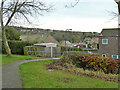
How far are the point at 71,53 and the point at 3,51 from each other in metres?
17.9

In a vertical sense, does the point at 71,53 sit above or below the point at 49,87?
above

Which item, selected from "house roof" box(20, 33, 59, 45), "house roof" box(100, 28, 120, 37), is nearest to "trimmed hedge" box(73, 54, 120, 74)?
"house roof" box(100, 28, 120, 37)

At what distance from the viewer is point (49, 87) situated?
16.6 feet

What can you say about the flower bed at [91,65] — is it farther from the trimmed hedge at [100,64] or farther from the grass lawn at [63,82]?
the grass lawn at [63,82]

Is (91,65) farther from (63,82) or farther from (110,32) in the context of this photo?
(110,32)

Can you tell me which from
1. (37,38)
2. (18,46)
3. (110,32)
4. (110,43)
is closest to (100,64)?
(110,43)

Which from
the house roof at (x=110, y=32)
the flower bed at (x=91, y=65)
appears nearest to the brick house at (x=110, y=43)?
the house roof at (x=110, y=32)

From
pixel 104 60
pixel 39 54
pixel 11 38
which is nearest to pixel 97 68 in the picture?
pixel 104 60

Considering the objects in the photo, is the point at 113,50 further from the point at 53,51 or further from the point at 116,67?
the point at 116,67

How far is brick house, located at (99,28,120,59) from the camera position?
75.4 feet

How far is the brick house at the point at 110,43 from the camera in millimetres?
22984

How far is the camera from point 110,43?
77.4 feet

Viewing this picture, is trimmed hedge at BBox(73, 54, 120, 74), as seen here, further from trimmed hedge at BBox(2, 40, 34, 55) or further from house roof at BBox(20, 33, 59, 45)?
house roof at BBox(20, 33, 59, 45)

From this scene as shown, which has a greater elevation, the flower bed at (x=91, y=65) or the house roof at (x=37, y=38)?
the house roof at (x=37, y=38)
